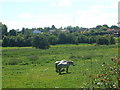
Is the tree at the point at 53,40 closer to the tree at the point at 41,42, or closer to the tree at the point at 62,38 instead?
the tree at the point at 62,38

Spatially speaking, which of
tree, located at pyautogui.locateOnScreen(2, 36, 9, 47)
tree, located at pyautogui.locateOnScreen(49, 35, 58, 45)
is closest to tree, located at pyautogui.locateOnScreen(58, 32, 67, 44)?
tree, located at pyautogui.locateOnScreen(49, 35, 58, 45)

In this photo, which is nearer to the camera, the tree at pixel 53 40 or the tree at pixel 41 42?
the tree at pixel 41 42

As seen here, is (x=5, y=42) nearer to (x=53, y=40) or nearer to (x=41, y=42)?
(x=53, y=40)

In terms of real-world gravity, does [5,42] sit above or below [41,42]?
below

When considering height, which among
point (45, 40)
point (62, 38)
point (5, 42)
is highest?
point (45, 40)

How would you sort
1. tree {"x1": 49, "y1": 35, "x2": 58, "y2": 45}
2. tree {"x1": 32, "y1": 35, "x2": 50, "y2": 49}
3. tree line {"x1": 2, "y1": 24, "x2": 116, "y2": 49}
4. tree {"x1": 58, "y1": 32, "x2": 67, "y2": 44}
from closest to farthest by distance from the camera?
tree {"x1": 32, "y1": 35, "x2": 50, "y2": 49} → tree line {"x1": 2, "y1": 24, "x2": 116, "y2": 49} → tree {"x1": 49, "y1": 35, "x2": 58, "y2": 45} → tree {"x1": 58, "y1": 32, "x2": 67, "y2": 44}

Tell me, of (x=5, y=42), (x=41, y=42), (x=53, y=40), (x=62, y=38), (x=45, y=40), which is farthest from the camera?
(x=62, y=38)

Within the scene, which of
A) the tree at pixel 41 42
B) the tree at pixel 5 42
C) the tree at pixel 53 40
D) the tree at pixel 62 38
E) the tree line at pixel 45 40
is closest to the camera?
the tree at pixel 41 42

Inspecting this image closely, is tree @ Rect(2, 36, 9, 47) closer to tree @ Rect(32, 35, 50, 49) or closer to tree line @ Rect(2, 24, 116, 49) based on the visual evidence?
tree line @ Rect(2, 24, 116, 49)

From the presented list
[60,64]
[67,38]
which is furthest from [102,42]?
[60,64]

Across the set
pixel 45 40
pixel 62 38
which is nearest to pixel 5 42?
pixel 45 40

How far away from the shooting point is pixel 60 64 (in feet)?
75.3

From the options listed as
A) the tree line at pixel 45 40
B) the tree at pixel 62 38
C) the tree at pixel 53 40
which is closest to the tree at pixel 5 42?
the tree line at pixel 45 40

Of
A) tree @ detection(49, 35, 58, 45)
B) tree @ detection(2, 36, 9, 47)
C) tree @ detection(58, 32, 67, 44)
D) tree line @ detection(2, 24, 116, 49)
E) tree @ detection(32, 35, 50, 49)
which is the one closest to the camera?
tree @ detection(32, 35, 50, 49)
